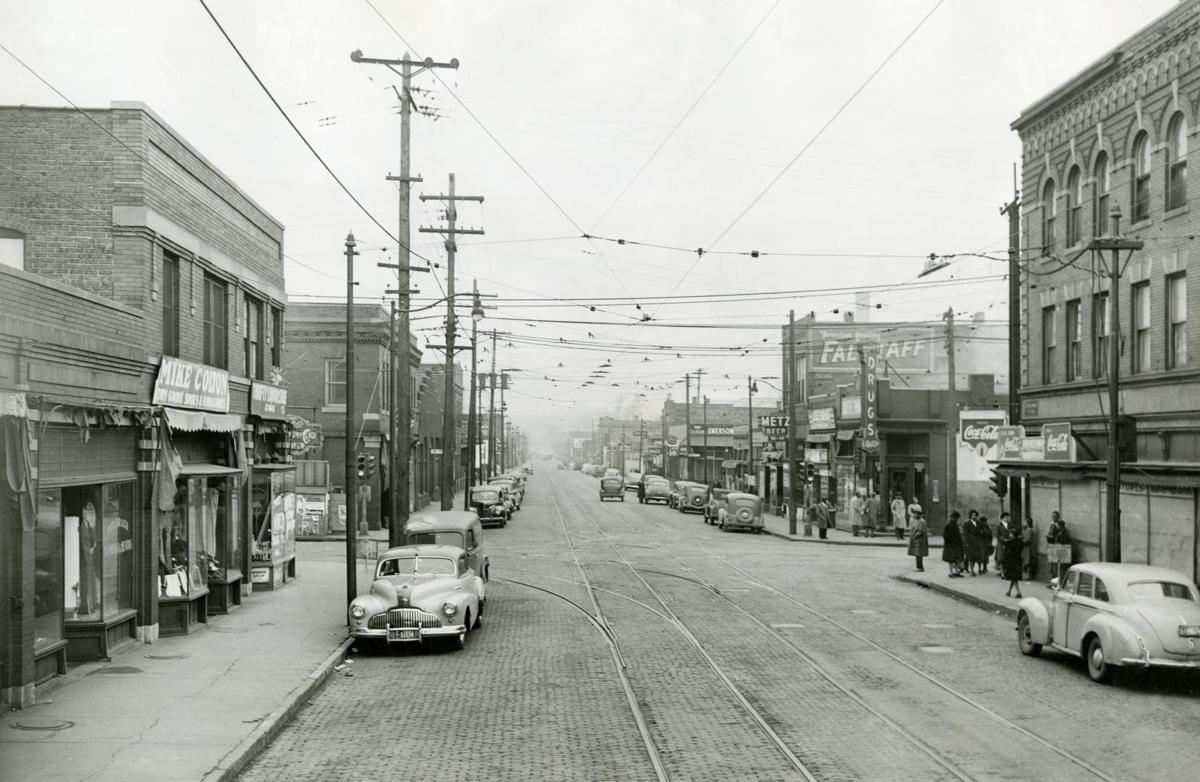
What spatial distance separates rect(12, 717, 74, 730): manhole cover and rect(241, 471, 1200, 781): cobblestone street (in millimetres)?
2381

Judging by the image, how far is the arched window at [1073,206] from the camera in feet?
93.8

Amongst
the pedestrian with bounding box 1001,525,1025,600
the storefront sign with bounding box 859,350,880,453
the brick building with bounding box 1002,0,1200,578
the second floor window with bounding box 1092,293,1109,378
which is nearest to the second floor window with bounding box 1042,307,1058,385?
the brick building with bounding box 1002,0,1200,578

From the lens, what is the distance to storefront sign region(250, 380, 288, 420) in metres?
24.9

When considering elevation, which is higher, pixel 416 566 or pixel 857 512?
pixel 416 566

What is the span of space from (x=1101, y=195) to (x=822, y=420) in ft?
99.6

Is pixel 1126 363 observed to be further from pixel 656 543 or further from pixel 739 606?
pixel 656 543

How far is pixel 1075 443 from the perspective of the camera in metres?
28.1

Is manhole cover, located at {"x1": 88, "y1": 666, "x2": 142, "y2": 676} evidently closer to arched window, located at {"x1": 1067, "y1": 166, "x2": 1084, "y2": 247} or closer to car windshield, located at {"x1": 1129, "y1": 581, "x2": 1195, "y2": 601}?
car windshield, located at {"x1": 1129, "y1": 581, "x2": 1195, "y2": 601}

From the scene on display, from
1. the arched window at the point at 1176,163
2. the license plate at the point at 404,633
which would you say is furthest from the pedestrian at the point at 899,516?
the license plate at the point at 404,633

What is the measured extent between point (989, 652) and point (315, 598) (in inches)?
556

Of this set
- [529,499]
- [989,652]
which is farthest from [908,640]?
[529,499]

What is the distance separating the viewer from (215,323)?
22.9 m

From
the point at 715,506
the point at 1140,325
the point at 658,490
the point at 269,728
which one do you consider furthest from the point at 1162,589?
the point at 658,490

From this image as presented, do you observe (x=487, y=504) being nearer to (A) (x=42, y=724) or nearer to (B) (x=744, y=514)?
(B) (x=744, y=514)
